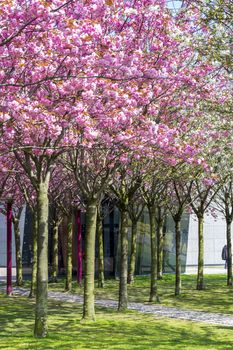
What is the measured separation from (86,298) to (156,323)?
2319 mm

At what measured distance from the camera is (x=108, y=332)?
53.4ft

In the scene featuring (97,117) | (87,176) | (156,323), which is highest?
(97,117)

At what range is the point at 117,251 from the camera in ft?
128

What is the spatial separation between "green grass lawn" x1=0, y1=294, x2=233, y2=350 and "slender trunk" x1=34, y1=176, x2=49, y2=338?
372mm

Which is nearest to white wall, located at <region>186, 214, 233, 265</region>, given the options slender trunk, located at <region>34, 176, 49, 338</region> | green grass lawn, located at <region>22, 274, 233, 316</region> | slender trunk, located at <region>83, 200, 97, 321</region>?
green grass lawn, located at <region>22, 274, 233, 316</region>

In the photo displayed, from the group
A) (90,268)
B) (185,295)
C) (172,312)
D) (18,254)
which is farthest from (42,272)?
(18,254)

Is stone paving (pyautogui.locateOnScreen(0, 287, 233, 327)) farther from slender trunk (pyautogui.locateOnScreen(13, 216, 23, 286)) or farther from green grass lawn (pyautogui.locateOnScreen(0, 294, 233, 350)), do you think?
slender trunk (pyautogui.locateOnScreen(13, 216, 23, 286))

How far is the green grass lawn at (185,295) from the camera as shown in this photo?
2370cm

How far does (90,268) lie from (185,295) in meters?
9.87

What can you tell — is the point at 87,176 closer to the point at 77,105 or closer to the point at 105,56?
the point at 77,105

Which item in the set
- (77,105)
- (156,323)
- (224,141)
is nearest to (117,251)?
(224,141)

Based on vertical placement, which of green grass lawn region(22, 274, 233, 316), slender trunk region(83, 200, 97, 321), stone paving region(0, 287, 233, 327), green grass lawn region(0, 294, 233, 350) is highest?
slender trunk region(83, 200, 97, 321)

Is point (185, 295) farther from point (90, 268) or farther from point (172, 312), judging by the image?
point (90, 268)

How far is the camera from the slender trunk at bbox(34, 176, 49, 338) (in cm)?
1533
